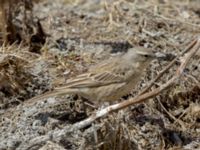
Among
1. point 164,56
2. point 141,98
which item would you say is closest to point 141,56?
point 164,56

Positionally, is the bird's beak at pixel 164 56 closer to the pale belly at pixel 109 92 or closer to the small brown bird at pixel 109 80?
the small brown bird at pixel 109 80

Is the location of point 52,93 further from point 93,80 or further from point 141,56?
point 141,56

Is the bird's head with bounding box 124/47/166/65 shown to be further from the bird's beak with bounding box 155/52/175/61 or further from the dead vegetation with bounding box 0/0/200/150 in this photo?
the bird's beak with bounding box 155/52/175/61

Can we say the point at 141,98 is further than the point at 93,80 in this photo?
No


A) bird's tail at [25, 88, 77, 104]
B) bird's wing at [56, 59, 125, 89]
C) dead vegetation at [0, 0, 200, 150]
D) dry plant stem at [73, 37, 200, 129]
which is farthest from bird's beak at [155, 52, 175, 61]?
dry plant stem at [73, 37, 200, 129]

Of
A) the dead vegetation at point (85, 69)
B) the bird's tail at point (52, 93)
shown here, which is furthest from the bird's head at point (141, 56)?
the bird's tail at point (52, 93)

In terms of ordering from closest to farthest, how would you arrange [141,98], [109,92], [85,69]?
[141,98] < [109,92] < [85,69]

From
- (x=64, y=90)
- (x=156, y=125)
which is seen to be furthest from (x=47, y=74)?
(x=156, y=125)
